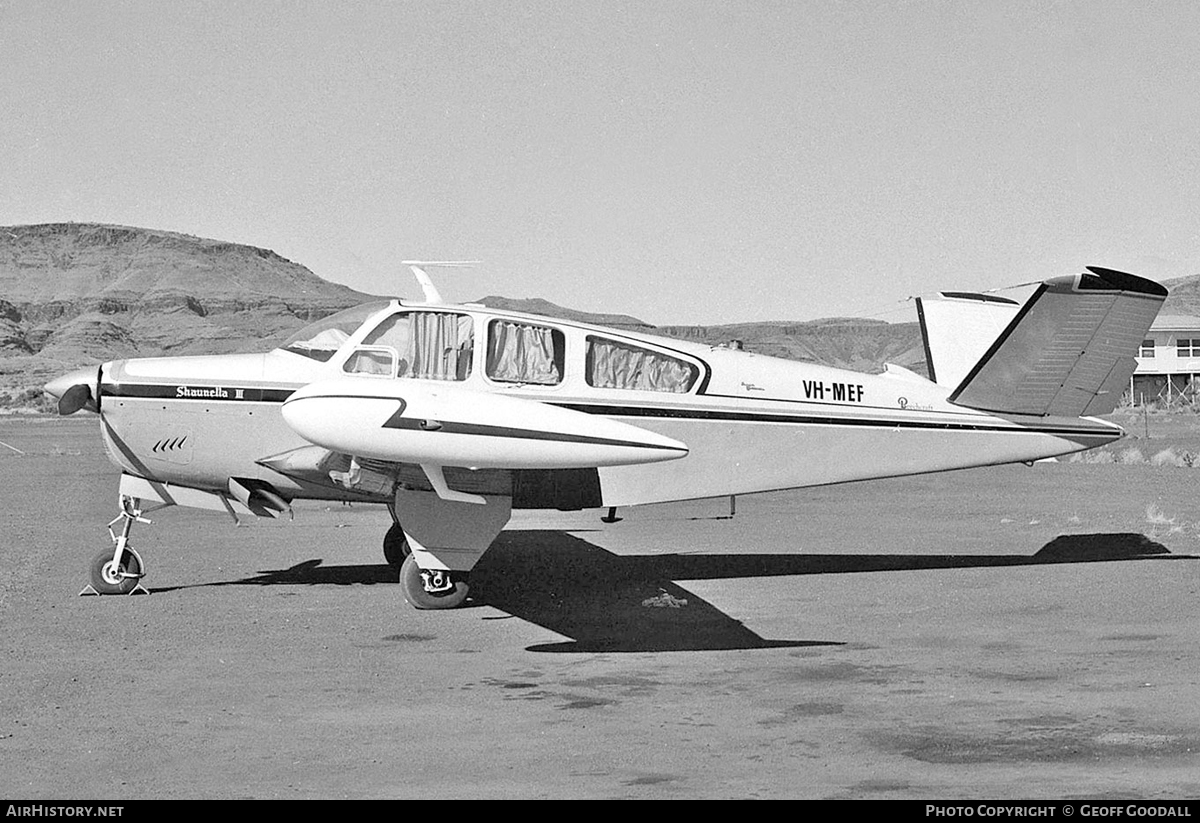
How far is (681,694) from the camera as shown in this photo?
822 cm

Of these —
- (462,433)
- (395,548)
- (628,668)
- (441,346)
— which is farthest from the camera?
(395,548)

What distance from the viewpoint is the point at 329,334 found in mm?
12133

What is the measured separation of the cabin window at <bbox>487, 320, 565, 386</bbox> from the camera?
11.9m

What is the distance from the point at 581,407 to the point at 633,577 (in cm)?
232

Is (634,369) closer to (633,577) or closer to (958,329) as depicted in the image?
(633,577)

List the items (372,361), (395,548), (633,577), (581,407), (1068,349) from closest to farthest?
(372,361) → (581,407) → (1068,349) → (633,577) → (395,548)

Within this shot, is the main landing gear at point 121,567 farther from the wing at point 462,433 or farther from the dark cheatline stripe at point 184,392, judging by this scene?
the wing at point 462,433

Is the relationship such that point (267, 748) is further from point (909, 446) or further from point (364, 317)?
point (909, 446)

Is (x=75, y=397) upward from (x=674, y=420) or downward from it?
upward

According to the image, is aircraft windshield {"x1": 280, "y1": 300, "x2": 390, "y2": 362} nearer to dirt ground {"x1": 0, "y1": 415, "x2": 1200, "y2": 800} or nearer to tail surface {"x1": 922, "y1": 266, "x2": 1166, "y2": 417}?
dirt ground {"x1": 0, "y1": 415, "x2": 1200, "y2": 800}

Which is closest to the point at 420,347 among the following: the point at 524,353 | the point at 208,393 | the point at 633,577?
the point at 524,353

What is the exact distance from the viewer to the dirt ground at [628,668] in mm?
6355

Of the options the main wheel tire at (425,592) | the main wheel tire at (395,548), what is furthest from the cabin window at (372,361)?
the main wheel tire at (395,548)

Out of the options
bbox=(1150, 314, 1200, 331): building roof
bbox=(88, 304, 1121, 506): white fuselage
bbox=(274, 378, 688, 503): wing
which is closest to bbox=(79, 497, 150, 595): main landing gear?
bbox=(88, 304, 1121, 506): white fuselage
